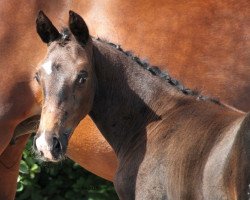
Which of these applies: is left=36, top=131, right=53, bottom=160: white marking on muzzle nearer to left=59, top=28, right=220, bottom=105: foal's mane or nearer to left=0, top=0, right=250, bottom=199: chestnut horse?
left=59, top=28, right=220, bottom=105: foal's mane

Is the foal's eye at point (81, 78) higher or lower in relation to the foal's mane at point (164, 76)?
lower

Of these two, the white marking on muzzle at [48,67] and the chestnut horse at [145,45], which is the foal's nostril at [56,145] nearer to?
the white marking on muzzle at [48,67]

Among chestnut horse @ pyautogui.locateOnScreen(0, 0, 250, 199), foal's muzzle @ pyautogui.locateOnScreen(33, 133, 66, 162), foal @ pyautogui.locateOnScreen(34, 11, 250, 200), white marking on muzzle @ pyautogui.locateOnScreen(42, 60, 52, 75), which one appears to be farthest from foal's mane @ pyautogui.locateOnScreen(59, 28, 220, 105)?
chestnut horse @ pyautogui.locateOnScreen(0, 0, 250, 199)

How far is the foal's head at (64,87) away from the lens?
503 centimetres

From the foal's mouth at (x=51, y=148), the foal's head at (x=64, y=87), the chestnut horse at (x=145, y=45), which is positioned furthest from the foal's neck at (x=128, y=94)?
the chestnut horse at (x=145, y=45)

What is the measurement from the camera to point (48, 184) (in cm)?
839

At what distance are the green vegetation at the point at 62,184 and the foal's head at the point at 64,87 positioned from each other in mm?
2921

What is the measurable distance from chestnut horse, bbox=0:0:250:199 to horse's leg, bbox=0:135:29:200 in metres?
0.45

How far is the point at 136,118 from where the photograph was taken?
542 cm

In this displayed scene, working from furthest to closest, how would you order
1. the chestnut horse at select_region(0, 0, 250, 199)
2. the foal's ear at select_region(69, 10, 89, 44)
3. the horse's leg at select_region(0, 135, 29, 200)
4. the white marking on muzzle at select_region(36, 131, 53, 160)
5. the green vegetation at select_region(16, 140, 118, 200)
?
the green vegetation at select_region(16, 140, 118, 200)
the horse's leg at select_region(0, 135, 29, 200)
the chestnut horse at select_region(0, 0, 250, 199)
the foal's ear at select_region(69, 10, 89, 44)
the white marking on muzzle at select_region(36, 131, 53, 160)

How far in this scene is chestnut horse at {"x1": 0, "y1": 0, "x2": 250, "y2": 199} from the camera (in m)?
6.28

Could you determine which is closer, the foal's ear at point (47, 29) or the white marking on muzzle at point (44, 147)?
the white marking on muzzle at point (44, 147)

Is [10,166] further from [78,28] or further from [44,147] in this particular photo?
[44,147]

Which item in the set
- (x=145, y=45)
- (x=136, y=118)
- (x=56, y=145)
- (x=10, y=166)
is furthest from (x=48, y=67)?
(x=10, y=166)
